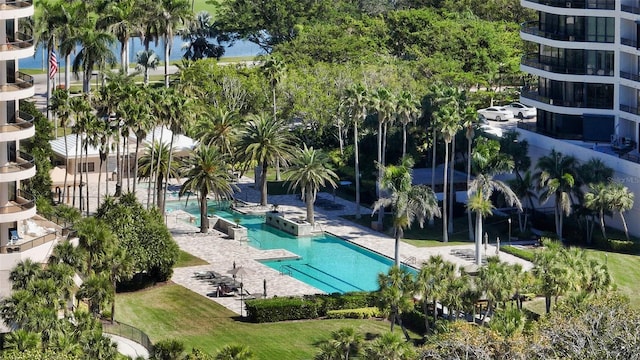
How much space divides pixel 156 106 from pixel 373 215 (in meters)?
17.9

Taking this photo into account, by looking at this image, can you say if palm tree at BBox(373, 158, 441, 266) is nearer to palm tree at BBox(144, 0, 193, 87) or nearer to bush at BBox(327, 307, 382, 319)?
bush at BBox(327, 307, 382, 319)

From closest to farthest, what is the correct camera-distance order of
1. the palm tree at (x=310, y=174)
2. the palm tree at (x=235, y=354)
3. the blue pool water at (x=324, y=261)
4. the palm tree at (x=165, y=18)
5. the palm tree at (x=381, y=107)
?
the palm tree at (x=235, y=354), the blue pool water at (x=324, y=261), the palm tree at (x=381, y=107), the palm tree at (x=310, y=174), the palm tree at (x=165, y=18)

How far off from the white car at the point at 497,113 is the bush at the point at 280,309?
39.4m

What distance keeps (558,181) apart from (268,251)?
732 inches

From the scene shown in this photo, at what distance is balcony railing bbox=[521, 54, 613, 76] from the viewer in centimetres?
10264

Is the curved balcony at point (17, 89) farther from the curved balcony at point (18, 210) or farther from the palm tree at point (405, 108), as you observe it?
the palm tree at point (405, 108)

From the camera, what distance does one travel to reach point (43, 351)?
61.8 meters

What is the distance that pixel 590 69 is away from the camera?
338 ft

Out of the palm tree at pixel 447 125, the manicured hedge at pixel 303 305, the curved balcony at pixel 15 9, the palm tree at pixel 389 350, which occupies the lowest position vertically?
the manicured hedge at pixel 303 305

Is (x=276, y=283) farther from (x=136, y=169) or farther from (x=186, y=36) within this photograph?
(x=186, y=36)

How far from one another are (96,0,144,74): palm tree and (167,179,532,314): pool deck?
17847 millimetres

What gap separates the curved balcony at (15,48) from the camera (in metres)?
73.4

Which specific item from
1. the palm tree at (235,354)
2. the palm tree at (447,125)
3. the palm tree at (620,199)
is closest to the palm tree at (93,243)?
the palm tree at (235,354)

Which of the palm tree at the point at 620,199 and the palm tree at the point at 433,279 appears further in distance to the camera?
the palm tree at the point at 620,199
